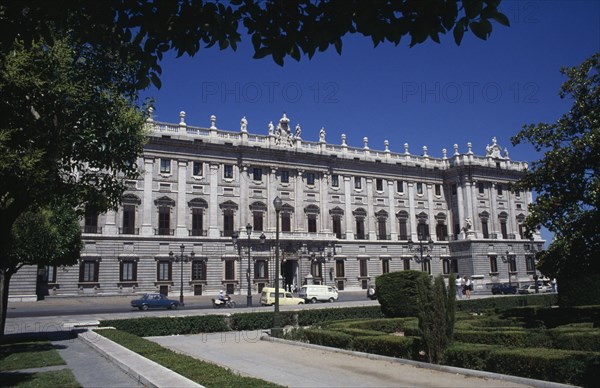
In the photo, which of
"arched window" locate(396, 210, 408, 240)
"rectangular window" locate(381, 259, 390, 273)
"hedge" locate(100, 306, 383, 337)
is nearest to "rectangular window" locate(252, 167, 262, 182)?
"rectangular window" locate(381, 259, 390, 273)

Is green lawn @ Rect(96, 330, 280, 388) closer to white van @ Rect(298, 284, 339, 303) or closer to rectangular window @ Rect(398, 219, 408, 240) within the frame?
white van @ Rect(298, 284, 339, 303)

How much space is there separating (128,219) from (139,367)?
36.0 metres

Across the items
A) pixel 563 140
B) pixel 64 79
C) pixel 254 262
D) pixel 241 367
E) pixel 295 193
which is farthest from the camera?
pixel 295 193

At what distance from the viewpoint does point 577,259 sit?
16797mm

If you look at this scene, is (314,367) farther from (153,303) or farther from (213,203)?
(213,203)

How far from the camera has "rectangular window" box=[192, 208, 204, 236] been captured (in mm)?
47031

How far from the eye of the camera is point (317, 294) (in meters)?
40.7

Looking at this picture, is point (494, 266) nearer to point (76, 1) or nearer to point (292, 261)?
point (292, 261)

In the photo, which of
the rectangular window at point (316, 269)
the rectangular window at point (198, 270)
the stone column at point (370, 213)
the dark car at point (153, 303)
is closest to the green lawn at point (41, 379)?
the dark car at point (153, 303)

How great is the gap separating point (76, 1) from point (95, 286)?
40.5 meters

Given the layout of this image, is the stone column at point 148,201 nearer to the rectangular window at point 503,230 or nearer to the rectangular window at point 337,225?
the rectangular window at point 337,225

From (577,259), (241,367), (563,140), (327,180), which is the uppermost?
(327,180)

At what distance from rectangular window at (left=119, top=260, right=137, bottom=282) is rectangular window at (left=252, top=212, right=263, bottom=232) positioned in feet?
40.7

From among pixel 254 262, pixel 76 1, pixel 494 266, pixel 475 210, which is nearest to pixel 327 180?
pixel 254 262
